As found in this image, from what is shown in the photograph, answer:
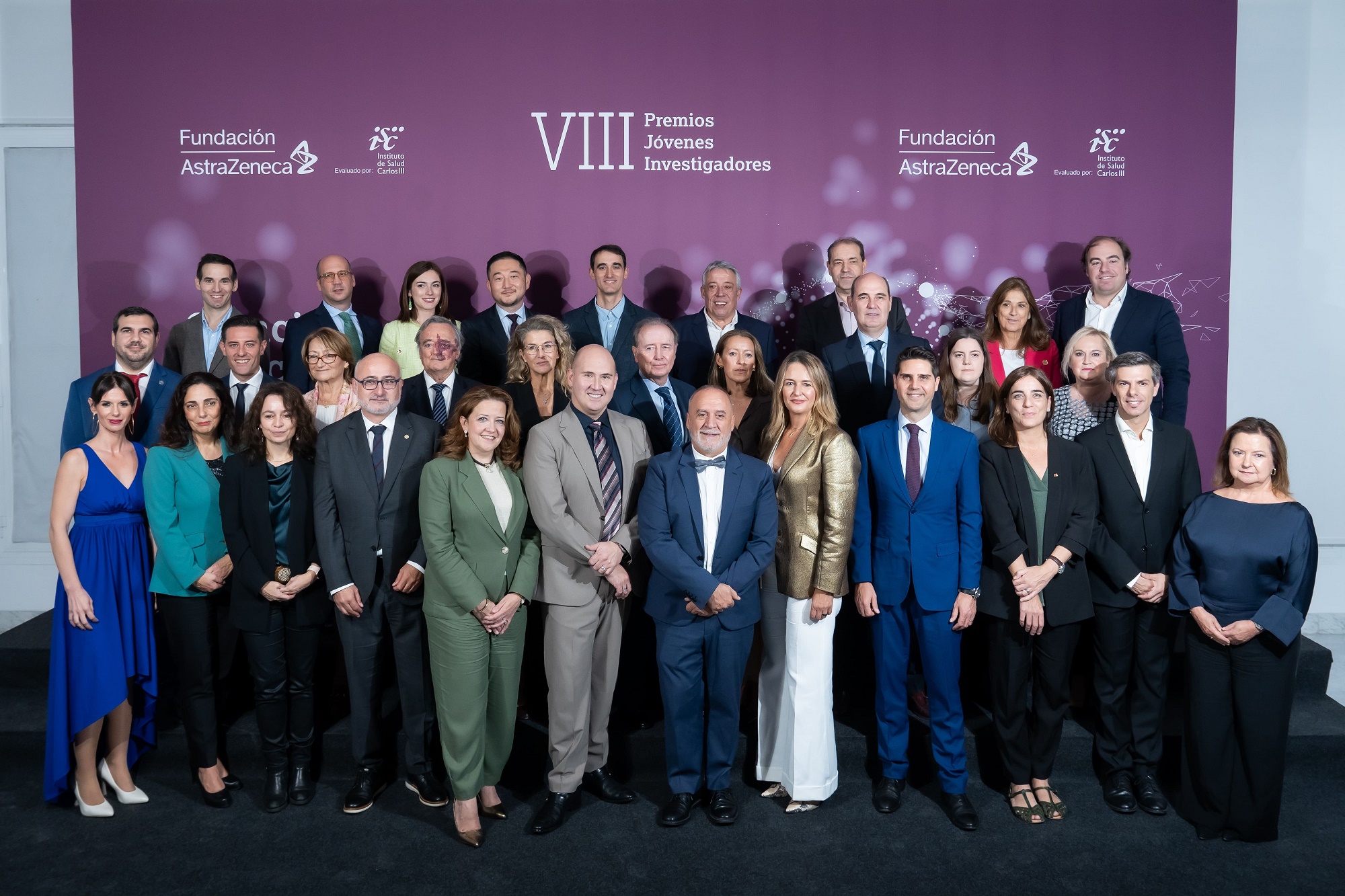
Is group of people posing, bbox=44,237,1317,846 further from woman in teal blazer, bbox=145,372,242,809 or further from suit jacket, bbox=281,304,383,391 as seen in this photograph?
suit jacket, bbox=281,304,383,391

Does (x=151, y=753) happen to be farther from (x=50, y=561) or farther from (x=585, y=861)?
(x=50, y=561)

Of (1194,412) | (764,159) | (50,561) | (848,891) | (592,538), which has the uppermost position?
(764,159)

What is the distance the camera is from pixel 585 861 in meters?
3.30

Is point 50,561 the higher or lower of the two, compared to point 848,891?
higher

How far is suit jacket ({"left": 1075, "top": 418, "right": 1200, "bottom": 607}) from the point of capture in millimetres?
3613

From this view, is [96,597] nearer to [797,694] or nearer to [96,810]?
[96,810]

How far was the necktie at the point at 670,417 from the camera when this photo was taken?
3.99 m

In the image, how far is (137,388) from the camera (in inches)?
162

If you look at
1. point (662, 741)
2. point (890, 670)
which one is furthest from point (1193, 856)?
point (662, 741)

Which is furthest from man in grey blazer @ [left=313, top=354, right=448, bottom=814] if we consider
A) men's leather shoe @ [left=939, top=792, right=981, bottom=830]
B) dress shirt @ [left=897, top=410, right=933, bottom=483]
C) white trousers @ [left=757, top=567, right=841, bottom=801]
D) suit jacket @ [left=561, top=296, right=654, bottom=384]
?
men's leather shoe @ [left=939, top=792, right=981, bottom=830]

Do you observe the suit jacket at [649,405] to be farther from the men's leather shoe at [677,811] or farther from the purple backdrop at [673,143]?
the purple backdrop at [673,143]

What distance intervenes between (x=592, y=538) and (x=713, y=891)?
4.12 feet

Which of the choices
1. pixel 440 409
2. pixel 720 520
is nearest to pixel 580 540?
pixel 720 520

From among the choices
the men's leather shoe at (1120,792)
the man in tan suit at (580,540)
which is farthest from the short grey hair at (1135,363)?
the man in tan suit at (580,540)
